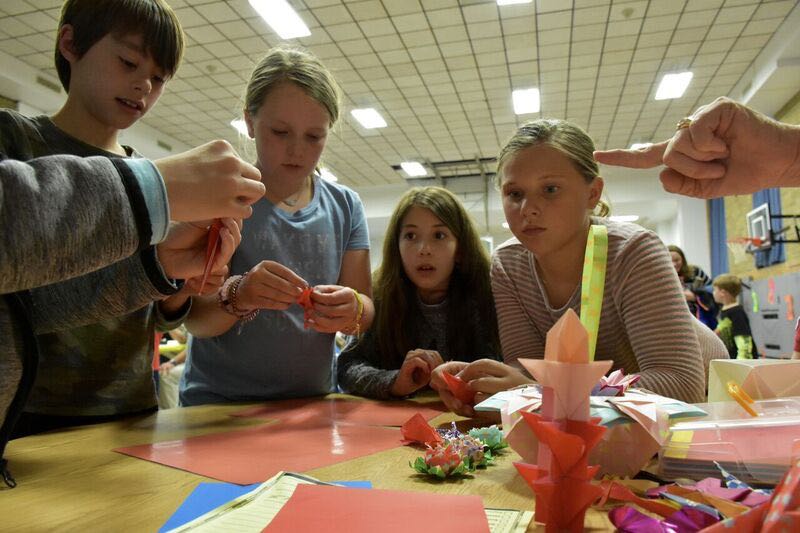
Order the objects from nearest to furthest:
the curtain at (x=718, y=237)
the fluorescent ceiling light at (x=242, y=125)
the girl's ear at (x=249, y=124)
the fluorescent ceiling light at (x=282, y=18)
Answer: the girl's ear at (x=249, y=124)
the fluorescent ceiling light at (x=242, y=125)
the fluorescent ceiling light at (x=282, y=18)
the curtain at (x=718, y=237)

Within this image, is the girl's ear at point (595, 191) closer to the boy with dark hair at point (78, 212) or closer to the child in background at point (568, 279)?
the child in background at point (568, 279)

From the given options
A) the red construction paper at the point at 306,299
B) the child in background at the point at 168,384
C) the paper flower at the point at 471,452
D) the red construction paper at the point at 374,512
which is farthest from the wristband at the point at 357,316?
the child in background at the point at 168,384

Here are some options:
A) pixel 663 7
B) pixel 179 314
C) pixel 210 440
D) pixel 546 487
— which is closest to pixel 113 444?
pixel 210 440

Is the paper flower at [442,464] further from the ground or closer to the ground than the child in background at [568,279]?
closer to the ground

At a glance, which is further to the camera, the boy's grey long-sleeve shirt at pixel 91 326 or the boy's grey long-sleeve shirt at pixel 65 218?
the boy's grey long-sleeve shirt at pixel 91 326

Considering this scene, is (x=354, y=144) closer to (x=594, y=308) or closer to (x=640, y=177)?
(x=640, y=177)

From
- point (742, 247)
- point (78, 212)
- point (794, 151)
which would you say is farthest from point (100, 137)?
point (742, 247)

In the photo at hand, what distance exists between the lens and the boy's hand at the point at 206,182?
0.57 m

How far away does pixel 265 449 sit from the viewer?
793mm

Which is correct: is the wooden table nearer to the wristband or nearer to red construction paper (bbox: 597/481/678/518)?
red construction paper (bbox: 597/481/678/518)

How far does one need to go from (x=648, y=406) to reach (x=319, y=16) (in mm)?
4905

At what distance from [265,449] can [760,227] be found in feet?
26.2

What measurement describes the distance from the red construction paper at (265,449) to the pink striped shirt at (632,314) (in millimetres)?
493

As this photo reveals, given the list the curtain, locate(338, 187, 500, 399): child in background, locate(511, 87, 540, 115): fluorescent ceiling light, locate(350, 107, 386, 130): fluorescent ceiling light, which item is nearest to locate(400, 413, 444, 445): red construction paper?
locate(338, 187, 500, 399): child in background
